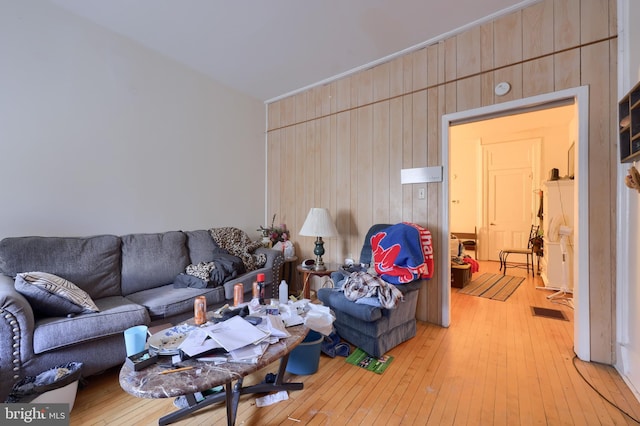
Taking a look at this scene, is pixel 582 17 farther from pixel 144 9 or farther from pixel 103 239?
pixel 103 239

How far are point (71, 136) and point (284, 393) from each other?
277 centimetres

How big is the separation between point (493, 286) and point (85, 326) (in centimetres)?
466

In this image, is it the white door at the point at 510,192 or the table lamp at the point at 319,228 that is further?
the white door at the point at 510,192

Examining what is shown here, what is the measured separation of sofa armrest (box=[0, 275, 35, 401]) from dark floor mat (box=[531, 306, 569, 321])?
423 centimetres

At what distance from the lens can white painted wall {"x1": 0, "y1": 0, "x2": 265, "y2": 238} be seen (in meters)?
2.12

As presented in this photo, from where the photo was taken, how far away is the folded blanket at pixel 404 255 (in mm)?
2244

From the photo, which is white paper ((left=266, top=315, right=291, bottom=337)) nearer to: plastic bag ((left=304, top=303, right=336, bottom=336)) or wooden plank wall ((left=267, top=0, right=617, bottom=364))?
plastic bag ((left=304, top=303, right=336, bottom=336))

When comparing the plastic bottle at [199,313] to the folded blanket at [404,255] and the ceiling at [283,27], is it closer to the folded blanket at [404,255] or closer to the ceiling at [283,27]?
the folded blanket at [404,255]

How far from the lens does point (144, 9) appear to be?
7.57 feet

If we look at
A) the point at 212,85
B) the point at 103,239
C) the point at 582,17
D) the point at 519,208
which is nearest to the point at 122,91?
the point at 212,85

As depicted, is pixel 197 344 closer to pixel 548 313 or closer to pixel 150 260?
pixel 150 260

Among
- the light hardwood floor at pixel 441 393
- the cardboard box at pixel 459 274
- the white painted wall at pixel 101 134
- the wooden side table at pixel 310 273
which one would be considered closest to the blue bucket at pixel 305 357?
the light hardwood floor at pixel 441 393

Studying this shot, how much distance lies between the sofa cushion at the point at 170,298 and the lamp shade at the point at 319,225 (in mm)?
1040

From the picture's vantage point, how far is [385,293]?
6.78ft
